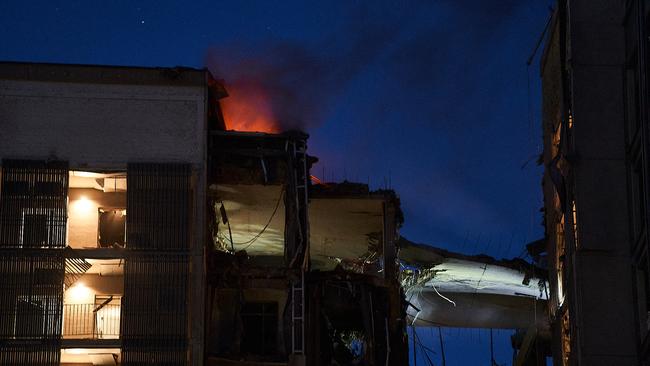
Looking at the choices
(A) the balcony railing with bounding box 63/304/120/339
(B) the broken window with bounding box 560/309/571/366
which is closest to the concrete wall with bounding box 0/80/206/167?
(A) the balcony railing with bounding box 63/304/120/339

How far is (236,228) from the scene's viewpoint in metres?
47.9

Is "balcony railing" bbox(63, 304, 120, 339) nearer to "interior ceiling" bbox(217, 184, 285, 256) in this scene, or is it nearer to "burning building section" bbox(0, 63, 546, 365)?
"burning building section" bbox(0, 63, 546, 365)

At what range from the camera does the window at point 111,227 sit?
139 feet

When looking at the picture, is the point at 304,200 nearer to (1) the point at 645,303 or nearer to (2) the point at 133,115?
(2) the point at 133,115

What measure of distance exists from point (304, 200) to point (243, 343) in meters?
5.95

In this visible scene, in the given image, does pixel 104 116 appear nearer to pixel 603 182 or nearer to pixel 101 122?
pixel 101 122

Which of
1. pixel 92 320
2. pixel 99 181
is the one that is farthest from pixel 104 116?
pixel 92 320

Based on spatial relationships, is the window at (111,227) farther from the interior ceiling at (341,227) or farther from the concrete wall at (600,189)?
the concrete wall at (600,189)

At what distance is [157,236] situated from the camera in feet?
128

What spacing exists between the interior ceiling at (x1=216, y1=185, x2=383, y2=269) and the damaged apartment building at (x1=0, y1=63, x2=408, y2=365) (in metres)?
0.17

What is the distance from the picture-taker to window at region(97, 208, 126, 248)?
139 ft

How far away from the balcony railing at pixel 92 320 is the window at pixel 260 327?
484cm

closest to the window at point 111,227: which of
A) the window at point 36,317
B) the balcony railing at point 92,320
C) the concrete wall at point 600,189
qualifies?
the balcony railing at point 92,320

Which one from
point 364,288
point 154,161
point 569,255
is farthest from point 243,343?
point 569,255
